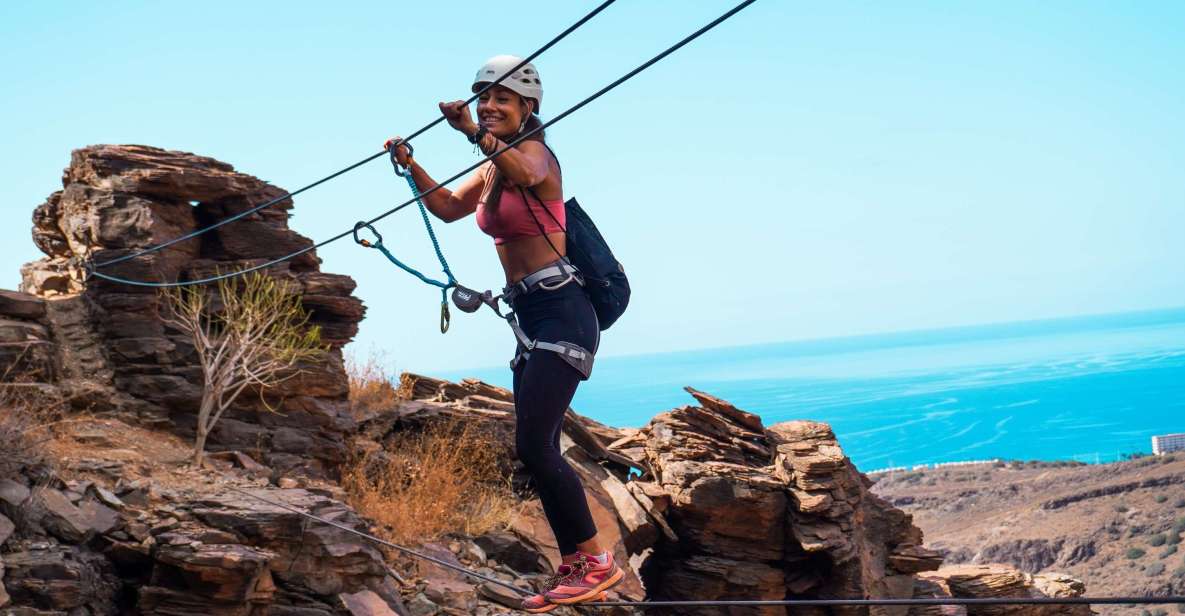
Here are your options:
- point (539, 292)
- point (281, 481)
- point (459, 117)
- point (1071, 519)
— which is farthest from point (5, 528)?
point (1071, 519)

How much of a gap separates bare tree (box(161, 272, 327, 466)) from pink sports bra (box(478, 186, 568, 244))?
8.36 m

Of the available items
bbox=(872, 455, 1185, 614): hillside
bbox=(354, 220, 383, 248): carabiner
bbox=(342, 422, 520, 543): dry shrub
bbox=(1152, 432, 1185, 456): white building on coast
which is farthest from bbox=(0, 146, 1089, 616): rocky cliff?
bbox=(1152, 432, 1185, 456): white building on coast

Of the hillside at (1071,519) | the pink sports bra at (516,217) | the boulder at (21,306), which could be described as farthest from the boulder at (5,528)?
the hillside at (1071,519)

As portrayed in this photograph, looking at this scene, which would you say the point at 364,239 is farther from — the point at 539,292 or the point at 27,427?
the point at 27,427

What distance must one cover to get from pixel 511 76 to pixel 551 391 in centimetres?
172

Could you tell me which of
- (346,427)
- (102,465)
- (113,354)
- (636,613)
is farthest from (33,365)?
(636,613)

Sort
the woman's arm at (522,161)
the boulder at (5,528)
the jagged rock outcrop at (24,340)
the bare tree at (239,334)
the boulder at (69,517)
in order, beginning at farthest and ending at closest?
the bare tree at (239,334) → the jagged rock outcrop at (24,340) → the boulder at (69,517) → the boulder at (5,528) → the woman's arm at (522,161)

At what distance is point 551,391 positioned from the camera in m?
5.84

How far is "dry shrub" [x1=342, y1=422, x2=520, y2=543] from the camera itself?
14.2 metres

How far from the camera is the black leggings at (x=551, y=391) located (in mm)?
5855

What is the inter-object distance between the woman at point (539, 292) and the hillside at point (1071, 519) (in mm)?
32441

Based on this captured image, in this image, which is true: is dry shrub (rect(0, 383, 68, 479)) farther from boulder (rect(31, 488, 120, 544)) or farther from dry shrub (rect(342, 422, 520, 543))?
dry shrub (rect(342, 422, 520, 543))

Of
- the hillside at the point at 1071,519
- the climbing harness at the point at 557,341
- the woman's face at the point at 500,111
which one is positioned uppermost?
the hillside at the point at 1071,519

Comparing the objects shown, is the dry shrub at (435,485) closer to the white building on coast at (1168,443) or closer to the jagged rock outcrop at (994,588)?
the jagged rock outcrop at (994,588)
